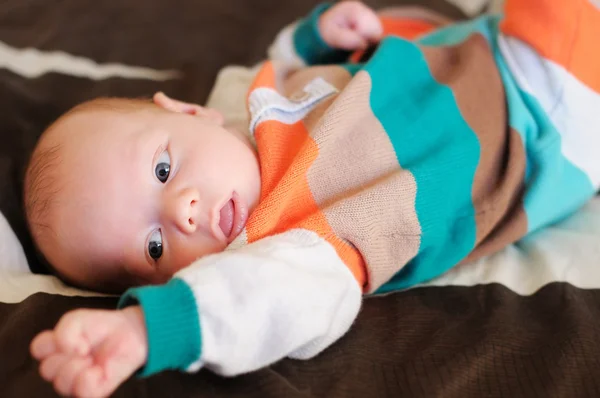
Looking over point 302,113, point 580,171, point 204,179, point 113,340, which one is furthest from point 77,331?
point 580,171

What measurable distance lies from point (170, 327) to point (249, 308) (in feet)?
0.28

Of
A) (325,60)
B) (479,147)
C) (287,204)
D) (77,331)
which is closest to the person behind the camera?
(77,331)

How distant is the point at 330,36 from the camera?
1.25 meters

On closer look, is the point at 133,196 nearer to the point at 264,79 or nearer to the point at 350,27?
the point at 264,79

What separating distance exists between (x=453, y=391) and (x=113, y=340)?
1.21ft

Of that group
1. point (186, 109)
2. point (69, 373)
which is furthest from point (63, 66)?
point (69, 373)

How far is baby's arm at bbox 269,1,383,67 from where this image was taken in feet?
4.02

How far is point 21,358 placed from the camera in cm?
65

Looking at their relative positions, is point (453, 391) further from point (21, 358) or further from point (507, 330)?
point (21, 358)

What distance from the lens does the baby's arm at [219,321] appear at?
525 mm

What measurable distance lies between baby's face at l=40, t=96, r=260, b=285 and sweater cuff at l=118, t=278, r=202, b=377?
179mm

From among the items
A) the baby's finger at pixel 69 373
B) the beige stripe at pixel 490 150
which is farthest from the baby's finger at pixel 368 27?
the baby's finger at pixel 69 373

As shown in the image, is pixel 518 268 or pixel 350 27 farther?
pixel 350 27

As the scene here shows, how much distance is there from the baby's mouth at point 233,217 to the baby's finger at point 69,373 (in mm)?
309
